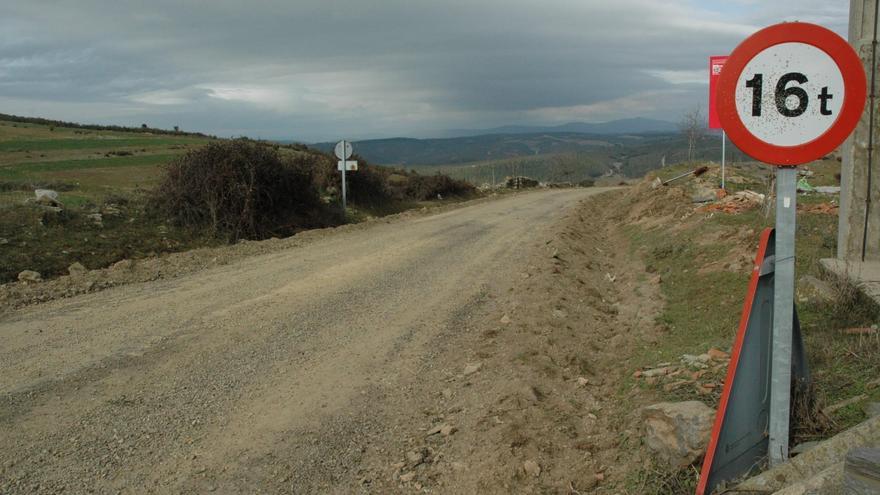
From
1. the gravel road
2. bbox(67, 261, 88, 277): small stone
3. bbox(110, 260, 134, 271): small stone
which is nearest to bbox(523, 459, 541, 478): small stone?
the gravel road

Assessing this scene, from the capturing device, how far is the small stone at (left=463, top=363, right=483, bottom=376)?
18.2 ft

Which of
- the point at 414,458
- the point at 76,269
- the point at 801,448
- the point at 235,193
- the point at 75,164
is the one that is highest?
the point at 75,164

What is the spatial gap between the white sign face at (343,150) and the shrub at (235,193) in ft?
4.59

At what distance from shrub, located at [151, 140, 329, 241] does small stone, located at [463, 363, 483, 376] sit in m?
11.5

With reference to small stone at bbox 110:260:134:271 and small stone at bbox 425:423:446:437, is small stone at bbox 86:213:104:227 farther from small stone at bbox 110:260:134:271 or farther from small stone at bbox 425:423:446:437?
small stone at bbox 425:423:446:437

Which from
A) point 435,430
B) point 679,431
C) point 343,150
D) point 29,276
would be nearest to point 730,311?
point 679,431

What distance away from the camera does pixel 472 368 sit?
562cm

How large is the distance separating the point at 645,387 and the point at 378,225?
13.4 m

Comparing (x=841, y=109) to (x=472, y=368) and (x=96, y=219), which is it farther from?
(x=96, y=219)

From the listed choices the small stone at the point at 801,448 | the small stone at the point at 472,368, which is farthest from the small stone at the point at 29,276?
the small stone at the point at 801,448

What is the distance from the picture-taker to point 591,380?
17.5 ft

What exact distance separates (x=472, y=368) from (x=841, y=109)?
3.57 m

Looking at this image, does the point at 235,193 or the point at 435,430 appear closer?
the point at 435,430

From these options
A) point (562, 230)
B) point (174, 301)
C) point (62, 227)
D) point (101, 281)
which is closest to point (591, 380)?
point (174, 301)
